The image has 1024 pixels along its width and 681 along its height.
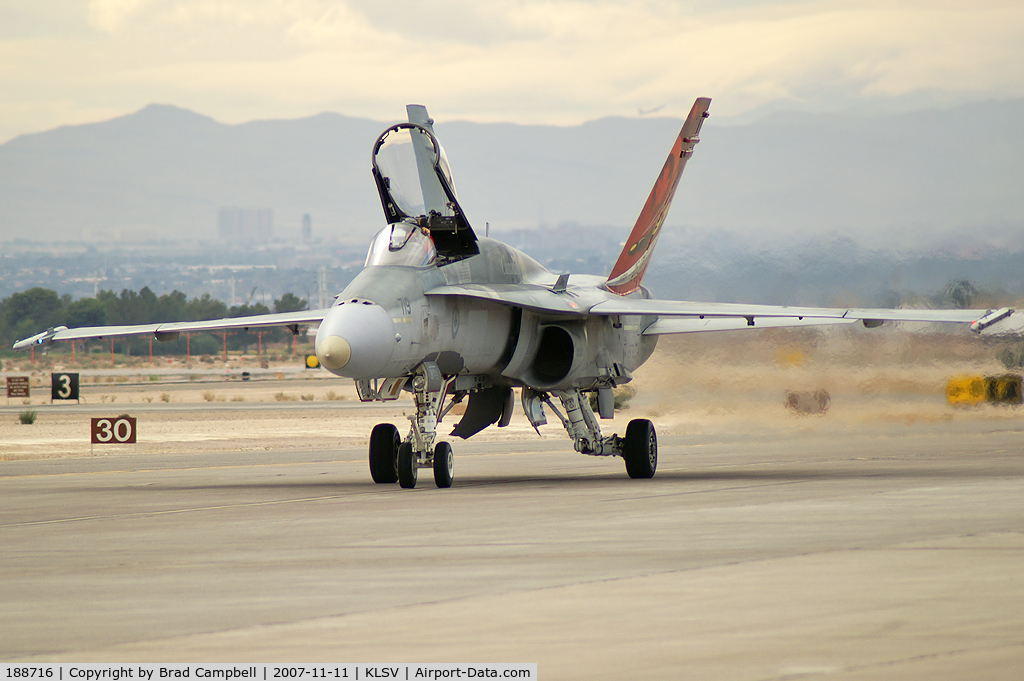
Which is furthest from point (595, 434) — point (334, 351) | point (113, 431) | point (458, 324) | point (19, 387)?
point (19, 387)

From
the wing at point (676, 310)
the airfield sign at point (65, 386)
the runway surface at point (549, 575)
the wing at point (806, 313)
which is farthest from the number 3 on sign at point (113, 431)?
the airfield sign at point (65, 386)

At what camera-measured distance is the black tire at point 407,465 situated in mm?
16156

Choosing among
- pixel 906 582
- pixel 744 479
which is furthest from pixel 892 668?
pixel 744 479

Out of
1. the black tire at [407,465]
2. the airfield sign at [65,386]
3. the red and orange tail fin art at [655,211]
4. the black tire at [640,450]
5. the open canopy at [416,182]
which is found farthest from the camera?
the airfield sign at [65,386]

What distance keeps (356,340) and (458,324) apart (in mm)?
2725

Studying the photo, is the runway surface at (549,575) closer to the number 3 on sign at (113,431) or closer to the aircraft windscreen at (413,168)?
the aircraft windscreen at (413,168)

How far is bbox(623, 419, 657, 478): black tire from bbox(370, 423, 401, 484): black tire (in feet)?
11.3

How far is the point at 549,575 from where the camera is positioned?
8.67 m

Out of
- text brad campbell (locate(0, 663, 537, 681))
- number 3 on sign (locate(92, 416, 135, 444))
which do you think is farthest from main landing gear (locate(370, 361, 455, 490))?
number 3 on sign (locate(92, 416, 135, 444))

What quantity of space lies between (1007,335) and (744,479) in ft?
34.4

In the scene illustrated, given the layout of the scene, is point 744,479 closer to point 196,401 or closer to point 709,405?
Answer: point 709,405

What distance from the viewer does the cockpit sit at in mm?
16156

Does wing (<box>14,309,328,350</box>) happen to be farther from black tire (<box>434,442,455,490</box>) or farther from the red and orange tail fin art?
the red and orange tail fin art

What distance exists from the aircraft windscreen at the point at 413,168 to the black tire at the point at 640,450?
4.37m
